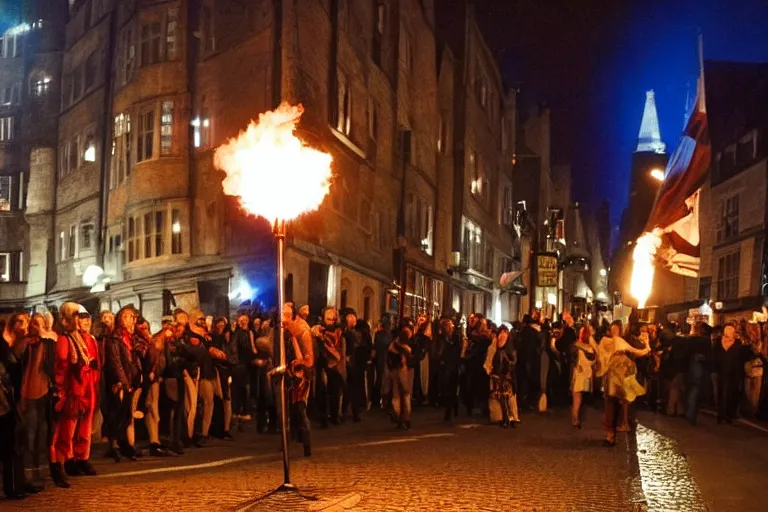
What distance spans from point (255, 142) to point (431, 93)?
28.1 meters

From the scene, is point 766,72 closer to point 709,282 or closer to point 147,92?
point 709,282

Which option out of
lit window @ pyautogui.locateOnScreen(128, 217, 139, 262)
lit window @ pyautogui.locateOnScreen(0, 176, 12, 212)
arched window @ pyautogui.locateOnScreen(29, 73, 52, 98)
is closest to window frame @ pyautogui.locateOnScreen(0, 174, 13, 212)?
lit window @ pyautogui.locateOnScreen(0, 176, 12, 212)

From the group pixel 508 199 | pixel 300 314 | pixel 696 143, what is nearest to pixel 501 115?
pixel 508 199

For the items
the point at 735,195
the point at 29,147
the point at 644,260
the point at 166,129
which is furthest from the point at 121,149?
the point at 644,260

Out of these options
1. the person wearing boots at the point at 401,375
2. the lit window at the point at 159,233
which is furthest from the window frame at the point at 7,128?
the person wearing boots at the point at 401,375

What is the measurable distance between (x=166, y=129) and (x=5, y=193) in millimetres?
12569

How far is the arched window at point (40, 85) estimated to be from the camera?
32188mm

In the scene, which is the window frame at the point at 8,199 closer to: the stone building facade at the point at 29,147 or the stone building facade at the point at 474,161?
the stone building facade at the point at 29,147

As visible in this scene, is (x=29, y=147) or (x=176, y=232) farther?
(x=29, y=147)

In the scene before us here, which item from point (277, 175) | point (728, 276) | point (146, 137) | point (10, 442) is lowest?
point (10, 442)

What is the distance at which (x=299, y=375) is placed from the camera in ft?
37.1

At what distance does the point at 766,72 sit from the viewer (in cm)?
3612

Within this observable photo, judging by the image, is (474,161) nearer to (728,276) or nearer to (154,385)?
(728,276)

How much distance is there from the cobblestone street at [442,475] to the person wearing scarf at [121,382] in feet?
1.37
